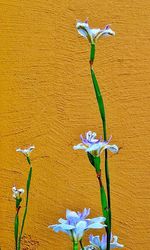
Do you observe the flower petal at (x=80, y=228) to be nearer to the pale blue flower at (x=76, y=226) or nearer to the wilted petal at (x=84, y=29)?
the pale blue flower at (x=76, y=226)

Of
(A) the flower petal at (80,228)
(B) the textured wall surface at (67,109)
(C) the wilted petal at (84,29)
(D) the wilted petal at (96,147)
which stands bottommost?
(A) the flower petal at (80,228)

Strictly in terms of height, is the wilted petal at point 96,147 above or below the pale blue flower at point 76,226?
above

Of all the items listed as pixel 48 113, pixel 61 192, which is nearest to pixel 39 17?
pixel 48 113

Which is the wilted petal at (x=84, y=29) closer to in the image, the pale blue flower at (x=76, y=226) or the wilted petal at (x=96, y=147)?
the wilted petal at (x=96, y=147)

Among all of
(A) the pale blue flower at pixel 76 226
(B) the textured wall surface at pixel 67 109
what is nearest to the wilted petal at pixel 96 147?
(A) the pale blue flower at pixel 76 226

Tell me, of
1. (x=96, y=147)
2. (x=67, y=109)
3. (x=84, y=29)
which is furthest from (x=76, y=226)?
(x=67, y=109)

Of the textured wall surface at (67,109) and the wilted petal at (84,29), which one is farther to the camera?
the textured wall surface at (67,109)

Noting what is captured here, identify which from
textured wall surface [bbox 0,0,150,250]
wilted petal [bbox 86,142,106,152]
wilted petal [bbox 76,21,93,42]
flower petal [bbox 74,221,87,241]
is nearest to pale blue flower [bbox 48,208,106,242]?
Answer: flower petal [bbox 74,221,87,241]

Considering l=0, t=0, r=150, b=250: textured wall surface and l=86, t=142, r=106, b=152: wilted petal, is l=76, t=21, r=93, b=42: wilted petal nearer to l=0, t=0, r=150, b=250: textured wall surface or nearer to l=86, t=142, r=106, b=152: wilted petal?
l=86, t=142, r=106, b=152: wilted petal

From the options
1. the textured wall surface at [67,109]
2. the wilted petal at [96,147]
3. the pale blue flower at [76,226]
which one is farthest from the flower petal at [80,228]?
the textured wall surface at [67,109]

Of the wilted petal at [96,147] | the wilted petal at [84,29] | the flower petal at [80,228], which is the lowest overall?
the flower petal at [80,228]
